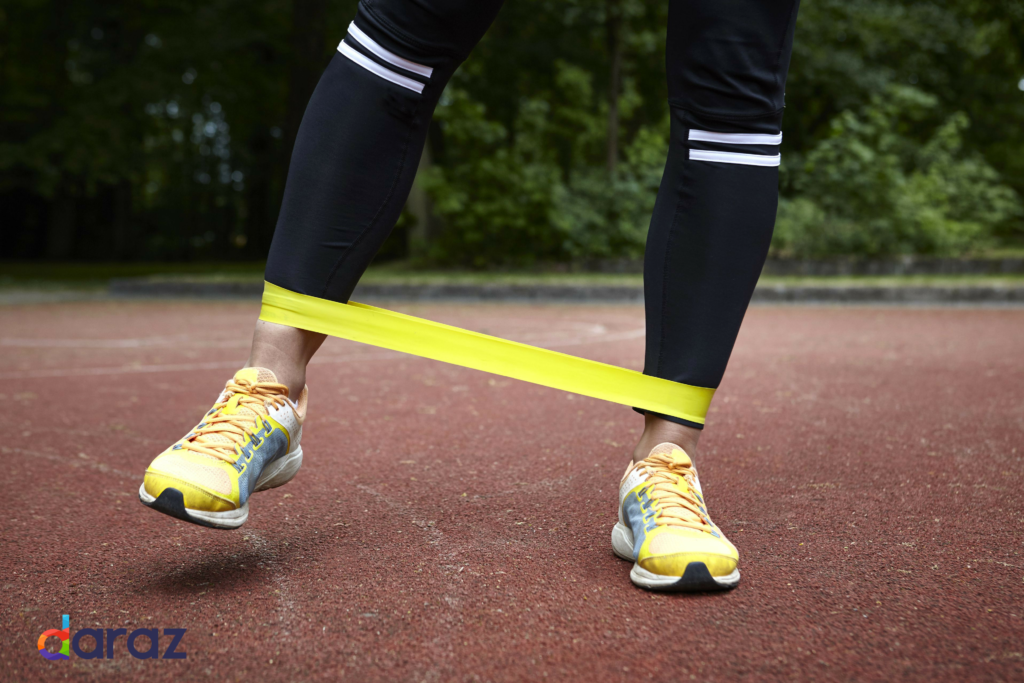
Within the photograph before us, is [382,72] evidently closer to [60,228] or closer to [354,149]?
[354,149]

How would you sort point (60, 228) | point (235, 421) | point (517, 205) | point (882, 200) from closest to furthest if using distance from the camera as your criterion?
1. point (235, 421)
2. point (882, 200)
3. point (517, 205)
4. point (60, 228)

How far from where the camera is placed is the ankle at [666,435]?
4.49 ft

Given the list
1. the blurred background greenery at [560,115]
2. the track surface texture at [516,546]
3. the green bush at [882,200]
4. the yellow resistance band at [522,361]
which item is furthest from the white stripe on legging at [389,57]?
the blurred background greenery at [560,115]

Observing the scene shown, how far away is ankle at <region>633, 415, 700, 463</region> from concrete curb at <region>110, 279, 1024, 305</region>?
22.5ft

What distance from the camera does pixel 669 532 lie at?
4.01 ft

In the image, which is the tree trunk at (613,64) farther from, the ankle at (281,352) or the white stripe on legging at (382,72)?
the ankle at (281,352)

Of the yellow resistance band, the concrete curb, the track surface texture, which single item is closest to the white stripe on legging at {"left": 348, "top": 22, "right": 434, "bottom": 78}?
the yellow resistance band

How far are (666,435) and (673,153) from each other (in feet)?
1.54

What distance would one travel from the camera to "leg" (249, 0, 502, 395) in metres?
1.31

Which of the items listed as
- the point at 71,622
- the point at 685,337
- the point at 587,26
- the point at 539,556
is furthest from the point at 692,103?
the point at 587,26

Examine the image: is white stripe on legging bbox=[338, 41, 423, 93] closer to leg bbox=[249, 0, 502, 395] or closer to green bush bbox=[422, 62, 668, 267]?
leg bbox=[249, 0, 502, 395]

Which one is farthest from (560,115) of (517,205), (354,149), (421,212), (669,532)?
(669,532)

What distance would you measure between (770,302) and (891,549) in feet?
23.2

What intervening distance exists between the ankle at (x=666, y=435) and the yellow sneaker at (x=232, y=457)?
1.87 feet
